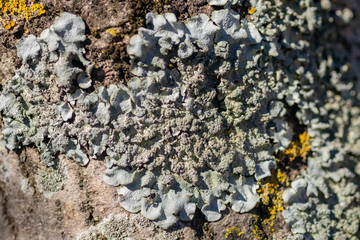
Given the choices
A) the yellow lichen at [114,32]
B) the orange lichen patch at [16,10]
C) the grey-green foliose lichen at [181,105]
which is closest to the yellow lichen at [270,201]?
the grey-green foliose lichen at [181,105]

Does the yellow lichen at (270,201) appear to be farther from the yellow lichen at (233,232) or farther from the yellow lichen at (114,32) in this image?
the yellow lichen at (114,32)

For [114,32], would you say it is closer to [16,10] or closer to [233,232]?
[16,10]

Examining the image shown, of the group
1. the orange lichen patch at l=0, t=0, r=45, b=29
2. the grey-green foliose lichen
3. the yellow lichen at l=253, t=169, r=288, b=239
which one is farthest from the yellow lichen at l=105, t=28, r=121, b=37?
the yellow lichen at l=253, t=169, r=288, b=239

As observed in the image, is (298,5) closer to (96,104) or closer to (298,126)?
(298,126)

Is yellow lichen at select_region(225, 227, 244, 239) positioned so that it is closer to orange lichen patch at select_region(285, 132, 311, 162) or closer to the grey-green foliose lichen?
the grey-green foliose lichen

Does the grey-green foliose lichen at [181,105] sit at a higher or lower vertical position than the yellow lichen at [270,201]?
higher

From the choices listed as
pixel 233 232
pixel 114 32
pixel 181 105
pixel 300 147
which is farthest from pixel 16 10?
pixel 300 147
